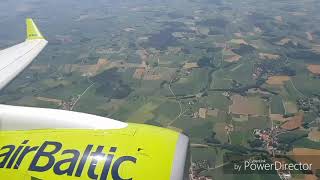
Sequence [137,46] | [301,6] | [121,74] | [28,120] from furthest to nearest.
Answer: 1. [301,6]
2. [137,46]
3. [121,74]
4. [28,120]

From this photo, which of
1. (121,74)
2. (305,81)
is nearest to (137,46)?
(121,74)

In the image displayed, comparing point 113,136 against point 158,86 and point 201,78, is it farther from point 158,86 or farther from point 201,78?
point 201,78

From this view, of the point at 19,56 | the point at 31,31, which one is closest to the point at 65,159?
the point at 19,56
